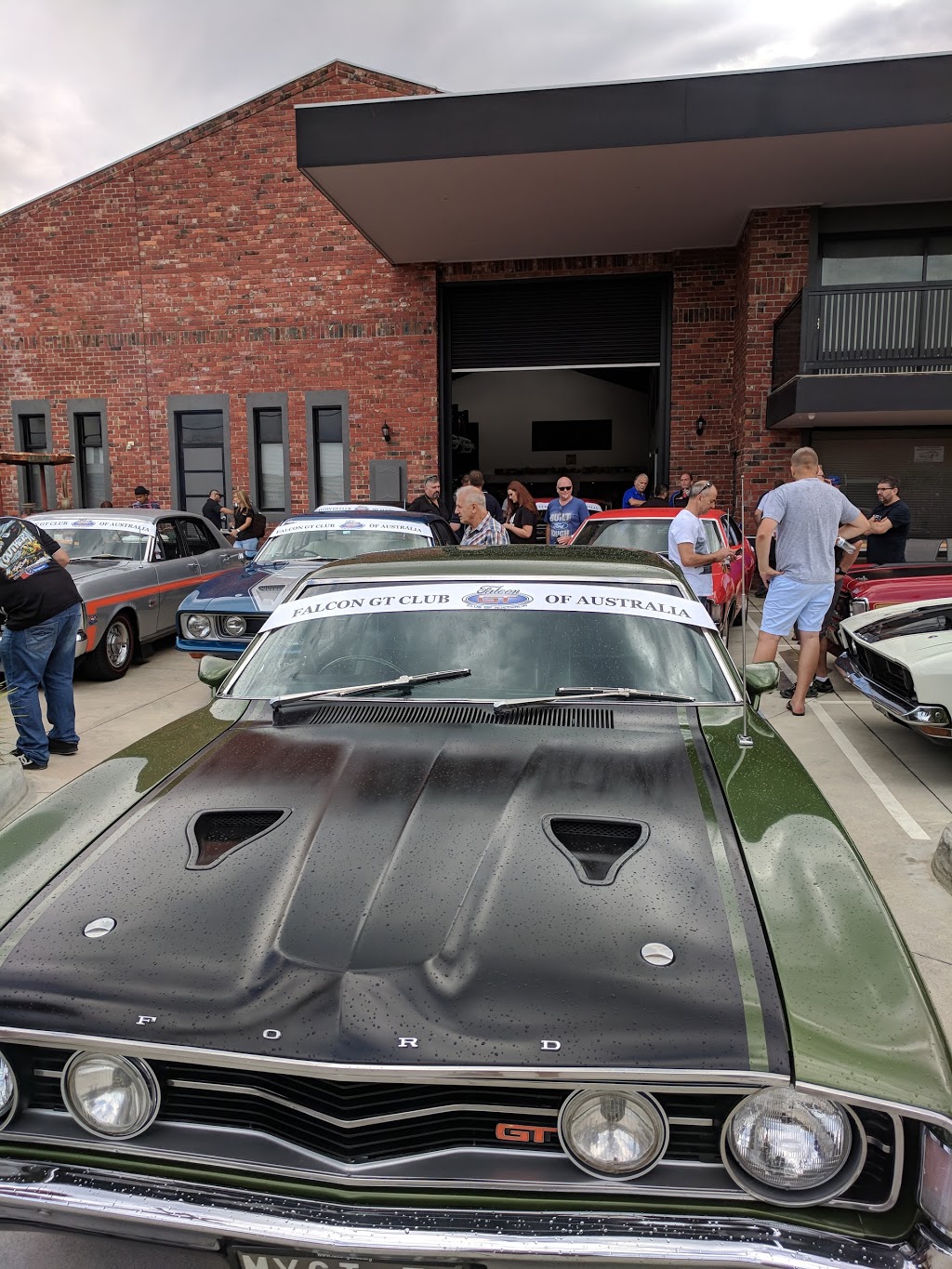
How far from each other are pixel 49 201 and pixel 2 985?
19140mm

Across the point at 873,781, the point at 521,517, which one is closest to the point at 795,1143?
the point at 873,781

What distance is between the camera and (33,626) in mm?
5699

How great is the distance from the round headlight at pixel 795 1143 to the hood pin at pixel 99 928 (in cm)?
127

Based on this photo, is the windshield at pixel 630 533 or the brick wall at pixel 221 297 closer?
the windshield at pixel 630 533

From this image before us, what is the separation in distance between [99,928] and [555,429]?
77.8 ft

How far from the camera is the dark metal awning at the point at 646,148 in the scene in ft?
35.3

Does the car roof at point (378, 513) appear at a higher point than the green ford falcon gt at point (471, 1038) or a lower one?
higher

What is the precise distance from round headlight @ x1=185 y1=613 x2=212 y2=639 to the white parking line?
487cm

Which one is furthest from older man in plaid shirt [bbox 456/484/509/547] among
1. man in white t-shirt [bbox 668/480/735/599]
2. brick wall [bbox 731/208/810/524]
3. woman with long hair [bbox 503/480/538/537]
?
brick wall [bbox 731/208/810/524]

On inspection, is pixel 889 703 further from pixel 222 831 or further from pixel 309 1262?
pixel 309 1262

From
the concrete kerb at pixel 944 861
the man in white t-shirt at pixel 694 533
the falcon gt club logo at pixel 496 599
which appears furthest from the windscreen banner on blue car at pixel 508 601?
the man in white t-shirt at pixel 694 533

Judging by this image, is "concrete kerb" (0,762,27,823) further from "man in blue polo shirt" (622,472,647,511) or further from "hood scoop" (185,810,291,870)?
"man in blue polo shirt" (622,472,647,511)

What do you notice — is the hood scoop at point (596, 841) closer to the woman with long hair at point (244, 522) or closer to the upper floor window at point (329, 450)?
the woman with long hair at point (244, 522)

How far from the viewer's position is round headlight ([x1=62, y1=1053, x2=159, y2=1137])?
5.58ft
